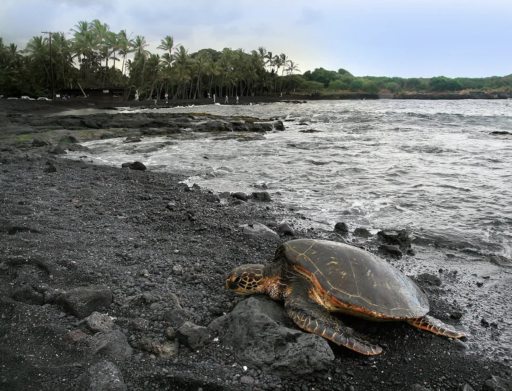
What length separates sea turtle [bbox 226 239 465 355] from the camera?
3381 mm

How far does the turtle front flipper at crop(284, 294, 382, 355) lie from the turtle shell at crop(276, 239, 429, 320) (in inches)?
5.3

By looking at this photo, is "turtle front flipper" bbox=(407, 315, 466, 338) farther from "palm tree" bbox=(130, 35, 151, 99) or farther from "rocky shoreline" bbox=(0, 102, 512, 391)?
"palm tree" bbox=(130, 35, 151, 99)

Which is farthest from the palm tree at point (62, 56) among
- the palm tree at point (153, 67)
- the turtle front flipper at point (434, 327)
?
the turtle front flipper at point (434, 327)

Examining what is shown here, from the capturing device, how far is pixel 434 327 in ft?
11.7

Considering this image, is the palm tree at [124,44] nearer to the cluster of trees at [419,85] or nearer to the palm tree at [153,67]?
the palm tree at [153,67]

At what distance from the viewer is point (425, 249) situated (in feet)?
20.0

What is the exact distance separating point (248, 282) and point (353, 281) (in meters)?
1.12

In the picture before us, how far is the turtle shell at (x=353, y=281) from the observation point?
3441mm

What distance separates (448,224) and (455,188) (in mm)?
3546

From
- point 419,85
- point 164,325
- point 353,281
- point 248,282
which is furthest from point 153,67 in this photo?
point 419,85

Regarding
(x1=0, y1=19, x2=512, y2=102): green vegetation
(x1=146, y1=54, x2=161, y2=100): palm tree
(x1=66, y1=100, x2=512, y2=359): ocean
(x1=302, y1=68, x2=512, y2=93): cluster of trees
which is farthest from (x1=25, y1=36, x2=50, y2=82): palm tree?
(x1=302, y1=68, x2=512, y2=93): cluster of trees

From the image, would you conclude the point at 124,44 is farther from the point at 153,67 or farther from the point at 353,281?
the point at 353,281

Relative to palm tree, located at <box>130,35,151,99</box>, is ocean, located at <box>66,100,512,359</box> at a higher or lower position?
lower

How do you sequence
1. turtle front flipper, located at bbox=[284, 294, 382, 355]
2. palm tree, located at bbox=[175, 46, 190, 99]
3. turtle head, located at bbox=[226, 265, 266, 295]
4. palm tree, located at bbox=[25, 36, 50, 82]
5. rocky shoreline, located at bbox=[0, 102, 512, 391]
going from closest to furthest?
rocky shoreline, located at bbox=[0, 102, 512, 391]
turtle front flipper, located at bbox=[284, 294, 382, 355]
turtle head, located at bbox=[226, 265, 266, 295]
palm tree, located at bbox=[25, 36, 50, 82]
palm tree, located at bbox=[175, 46, 190, 99]
